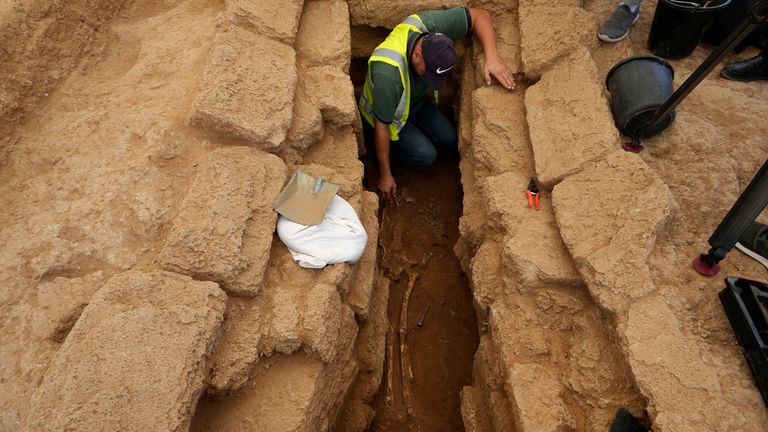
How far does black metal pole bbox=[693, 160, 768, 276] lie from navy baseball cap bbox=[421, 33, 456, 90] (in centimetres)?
190

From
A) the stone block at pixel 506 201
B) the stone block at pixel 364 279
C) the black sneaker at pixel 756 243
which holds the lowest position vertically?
the stone block at pixel 364 279

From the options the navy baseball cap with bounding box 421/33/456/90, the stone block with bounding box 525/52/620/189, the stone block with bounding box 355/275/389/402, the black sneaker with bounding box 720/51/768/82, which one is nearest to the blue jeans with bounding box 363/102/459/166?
the navy baseball cap with bounding box 421/33/456/90

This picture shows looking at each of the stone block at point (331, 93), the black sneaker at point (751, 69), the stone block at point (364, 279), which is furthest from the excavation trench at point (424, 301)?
the black sneaker at point (751, 69)

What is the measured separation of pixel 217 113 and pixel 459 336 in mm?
2312

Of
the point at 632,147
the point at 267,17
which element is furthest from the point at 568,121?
the point at 267,17

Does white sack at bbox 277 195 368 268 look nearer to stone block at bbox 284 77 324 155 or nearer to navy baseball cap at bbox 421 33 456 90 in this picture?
stone block at bbox 284 77 324 155

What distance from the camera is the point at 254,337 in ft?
6.93

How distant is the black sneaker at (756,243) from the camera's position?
2.34 m

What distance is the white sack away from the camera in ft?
7.82

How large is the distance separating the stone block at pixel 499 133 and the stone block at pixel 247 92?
132 cm

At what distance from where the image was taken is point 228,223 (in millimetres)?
2197

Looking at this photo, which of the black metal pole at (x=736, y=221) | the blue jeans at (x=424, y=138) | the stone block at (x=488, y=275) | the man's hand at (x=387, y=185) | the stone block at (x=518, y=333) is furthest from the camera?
the blue jeans at (x=424, y=138)

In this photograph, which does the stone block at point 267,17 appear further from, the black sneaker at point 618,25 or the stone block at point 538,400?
the stone block at point 538,400

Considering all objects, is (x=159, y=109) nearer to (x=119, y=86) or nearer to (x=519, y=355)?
(x=119, y=86)
